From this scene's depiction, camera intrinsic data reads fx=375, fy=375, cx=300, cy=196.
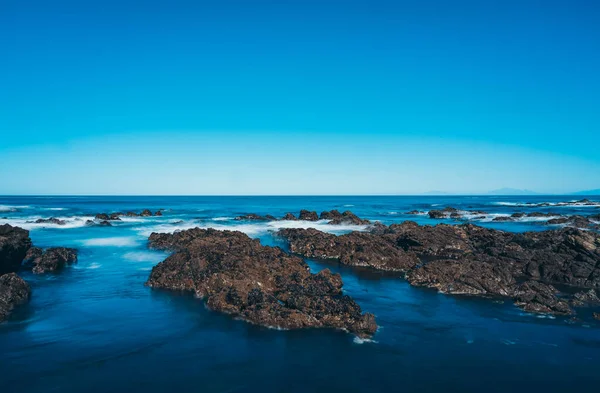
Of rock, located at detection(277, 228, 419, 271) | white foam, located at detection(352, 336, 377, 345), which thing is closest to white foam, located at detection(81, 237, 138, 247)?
rock, located at detection(277, 228, 419, 271)

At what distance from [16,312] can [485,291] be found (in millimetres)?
17943

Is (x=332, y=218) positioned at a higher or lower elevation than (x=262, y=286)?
higher

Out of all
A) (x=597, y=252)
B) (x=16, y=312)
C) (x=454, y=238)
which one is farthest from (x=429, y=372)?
(x=454, y=238)

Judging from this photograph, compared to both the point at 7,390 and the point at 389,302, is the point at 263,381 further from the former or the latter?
the point at 389,302

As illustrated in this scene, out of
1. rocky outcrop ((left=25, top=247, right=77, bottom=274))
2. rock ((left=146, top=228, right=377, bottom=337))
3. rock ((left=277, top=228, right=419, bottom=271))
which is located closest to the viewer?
rock ((left=146, top=228, right=377, bottom=337))

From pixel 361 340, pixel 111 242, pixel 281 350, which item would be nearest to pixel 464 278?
pixel 361 340

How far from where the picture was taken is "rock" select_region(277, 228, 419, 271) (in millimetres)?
21406

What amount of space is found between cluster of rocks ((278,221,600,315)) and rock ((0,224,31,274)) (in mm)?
15507

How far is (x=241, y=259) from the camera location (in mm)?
16906

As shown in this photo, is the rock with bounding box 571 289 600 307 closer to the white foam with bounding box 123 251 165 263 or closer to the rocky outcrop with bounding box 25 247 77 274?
the white foam with bounding box 123 251 165 263

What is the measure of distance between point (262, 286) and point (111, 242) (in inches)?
840

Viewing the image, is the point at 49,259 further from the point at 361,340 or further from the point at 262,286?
the point at 361,340

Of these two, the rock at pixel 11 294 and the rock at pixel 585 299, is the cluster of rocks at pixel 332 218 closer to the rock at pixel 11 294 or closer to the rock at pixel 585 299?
the rock at pixel 585 299

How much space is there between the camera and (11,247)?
58.3ft
